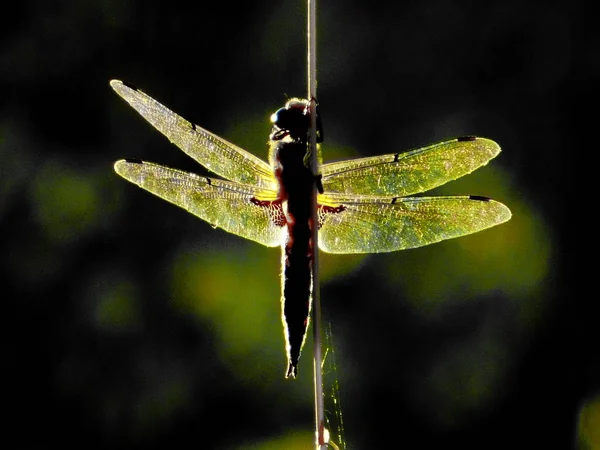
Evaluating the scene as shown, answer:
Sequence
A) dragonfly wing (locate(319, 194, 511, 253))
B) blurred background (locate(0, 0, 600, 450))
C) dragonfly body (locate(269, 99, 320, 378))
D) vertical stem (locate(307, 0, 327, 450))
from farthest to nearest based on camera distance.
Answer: blurred background (locate(0, 0, 600, 450)) → dragonfly wing (locate(319, 194, 511, 253)) → dragonfly body (locate(269, 99, 320, 378)) → vertical stem (locate(307, 0, 327, 450))

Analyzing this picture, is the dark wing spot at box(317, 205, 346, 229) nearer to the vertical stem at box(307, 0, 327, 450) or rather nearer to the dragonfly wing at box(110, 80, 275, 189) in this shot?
the dragonfly wing at box(110, 80, 275, 189)

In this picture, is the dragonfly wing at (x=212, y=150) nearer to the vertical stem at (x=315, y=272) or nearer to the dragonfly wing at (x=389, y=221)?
the dragonfly wing at (x=389, y=221)

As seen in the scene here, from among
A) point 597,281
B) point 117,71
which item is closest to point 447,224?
point 597,281

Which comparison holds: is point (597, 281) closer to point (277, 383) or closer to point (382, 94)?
point (382, 94)

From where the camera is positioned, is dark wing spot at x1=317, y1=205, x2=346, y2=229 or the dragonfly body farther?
dark wing spot at x1=317, y1=205, x2=346, y2=229

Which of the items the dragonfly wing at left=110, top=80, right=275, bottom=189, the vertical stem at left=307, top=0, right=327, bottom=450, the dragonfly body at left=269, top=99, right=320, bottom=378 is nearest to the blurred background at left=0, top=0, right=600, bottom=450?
the dragonfly wing at left=110, top=80, right=275, bottom=189

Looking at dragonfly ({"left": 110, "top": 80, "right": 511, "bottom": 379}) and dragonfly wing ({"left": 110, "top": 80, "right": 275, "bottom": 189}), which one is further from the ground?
dragonfly wing ({"left": 110, "top": 80, "right": 275, "bottom": 189})

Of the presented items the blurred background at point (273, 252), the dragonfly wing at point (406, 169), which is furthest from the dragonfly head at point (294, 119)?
the blurred background at point (273, 252)

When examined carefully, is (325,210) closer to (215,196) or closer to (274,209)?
(274,209)
